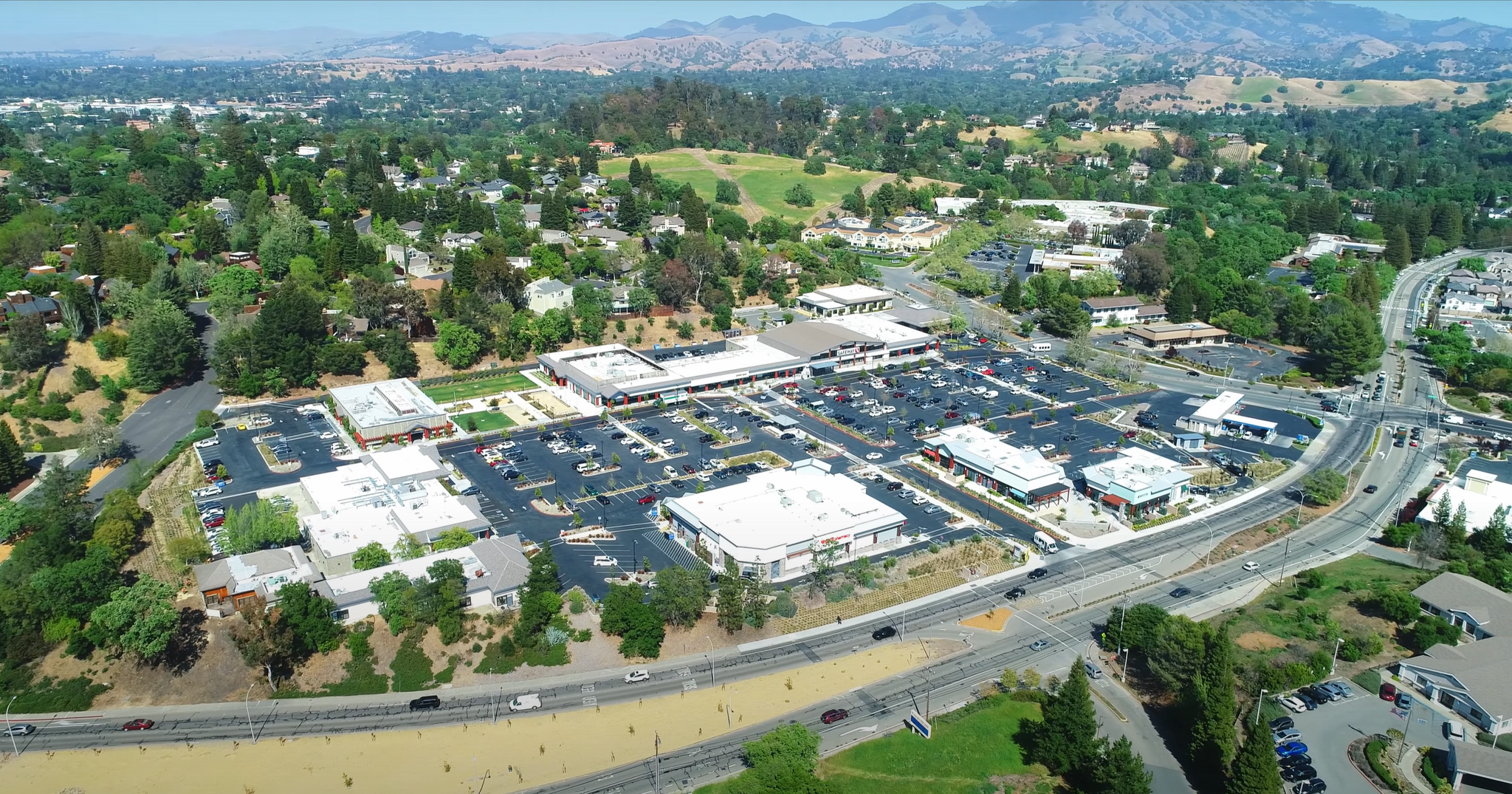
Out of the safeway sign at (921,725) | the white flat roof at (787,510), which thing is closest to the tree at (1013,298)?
the white flat roof at (787,510)

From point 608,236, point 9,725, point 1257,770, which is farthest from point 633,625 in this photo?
point 608,236

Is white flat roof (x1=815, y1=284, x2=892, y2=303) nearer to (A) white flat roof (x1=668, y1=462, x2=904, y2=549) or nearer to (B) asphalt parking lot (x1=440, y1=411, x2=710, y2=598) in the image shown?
(B) asphalt parking lot (x1=440, y1=411, x2=710, y2=598)

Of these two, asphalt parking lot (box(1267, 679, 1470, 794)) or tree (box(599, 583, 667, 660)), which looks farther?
tree (box(599, 583, 667, 660))

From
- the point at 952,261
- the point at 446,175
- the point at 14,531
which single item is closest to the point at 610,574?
the point at 14,531

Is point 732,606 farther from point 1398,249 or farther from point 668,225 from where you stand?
point 1398,249

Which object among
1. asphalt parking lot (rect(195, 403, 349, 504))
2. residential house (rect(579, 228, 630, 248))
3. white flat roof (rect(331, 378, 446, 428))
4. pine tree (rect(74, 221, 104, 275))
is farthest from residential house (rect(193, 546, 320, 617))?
residential house (rect(579, 228, 630, 248))

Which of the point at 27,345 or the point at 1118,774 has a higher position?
the point at 27,345
